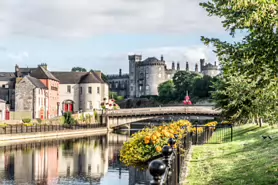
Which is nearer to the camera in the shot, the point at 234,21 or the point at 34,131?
the point at 234,21

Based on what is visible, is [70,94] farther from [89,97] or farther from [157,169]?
[157,169]

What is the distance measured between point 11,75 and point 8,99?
55.6 ft

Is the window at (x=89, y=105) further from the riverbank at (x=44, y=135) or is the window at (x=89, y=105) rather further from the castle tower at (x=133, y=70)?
the castle tower at (x=133, y=70)

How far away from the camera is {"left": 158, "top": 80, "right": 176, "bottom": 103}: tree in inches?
5438

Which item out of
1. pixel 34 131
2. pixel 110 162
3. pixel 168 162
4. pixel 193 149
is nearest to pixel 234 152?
pixel 193 149

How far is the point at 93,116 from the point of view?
80.5 meters

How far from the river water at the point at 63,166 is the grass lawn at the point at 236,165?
4.40 m

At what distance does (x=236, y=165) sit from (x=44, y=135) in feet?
139

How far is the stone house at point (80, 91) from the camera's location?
315 feet

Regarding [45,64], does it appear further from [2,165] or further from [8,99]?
[2,165]

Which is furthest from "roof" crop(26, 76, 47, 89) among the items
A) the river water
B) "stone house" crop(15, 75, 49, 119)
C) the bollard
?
the bollard

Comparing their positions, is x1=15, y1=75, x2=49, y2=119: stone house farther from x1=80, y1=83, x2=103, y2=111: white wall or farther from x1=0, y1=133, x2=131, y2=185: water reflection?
x1=0, y1=133, x2=131, y2=185: water reflection

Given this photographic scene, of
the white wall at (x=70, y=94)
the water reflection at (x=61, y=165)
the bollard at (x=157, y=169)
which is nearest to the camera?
the bollard at (x=157, y=169)

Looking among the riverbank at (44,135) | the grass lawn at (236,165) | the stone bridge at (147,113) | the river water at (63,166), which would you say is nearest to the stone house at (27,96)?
the stone bridge at (147,113)
